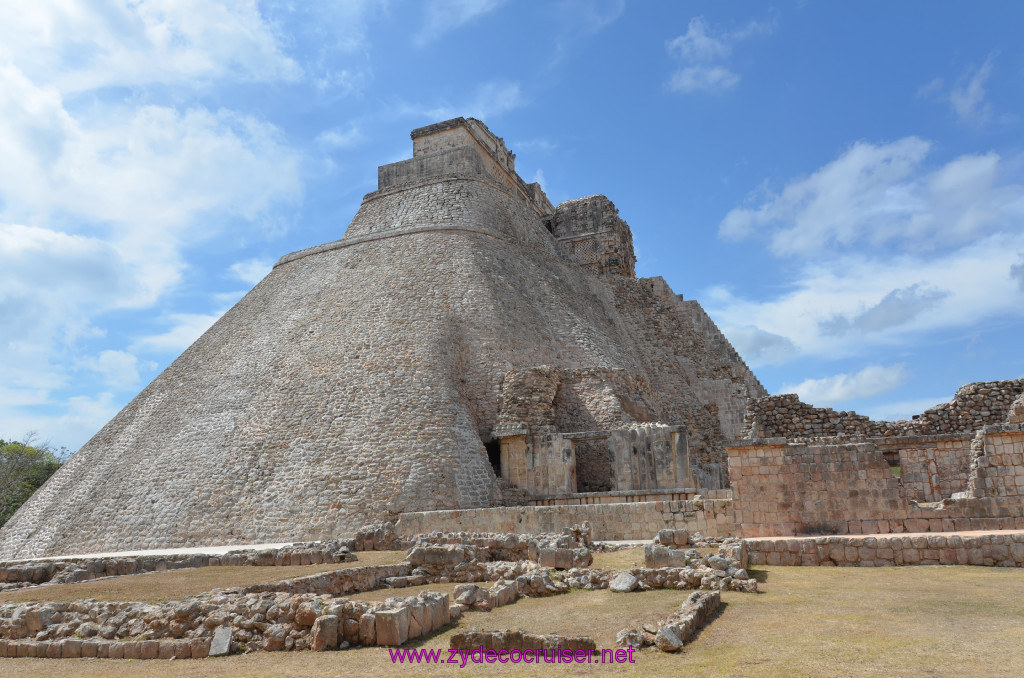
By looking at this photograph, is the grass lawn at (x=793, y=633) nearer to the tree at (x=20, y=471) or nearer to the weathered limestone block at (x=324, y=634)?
the weathered limestone block at (x=324, y=634)

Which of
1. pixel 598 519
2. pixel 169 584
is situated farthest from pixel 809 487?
pixel 169 584

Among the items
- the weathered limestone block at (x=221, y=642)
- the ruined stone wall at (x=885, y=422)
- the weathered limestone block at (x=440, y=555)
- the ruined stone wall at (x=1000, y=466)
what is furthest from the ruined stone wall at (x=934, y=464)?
the weathered limestone block at (x=221, y=642)

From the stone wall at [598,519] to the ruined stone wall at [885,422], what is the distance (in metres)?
4.79

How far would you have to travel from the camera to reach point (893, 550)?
8094mm

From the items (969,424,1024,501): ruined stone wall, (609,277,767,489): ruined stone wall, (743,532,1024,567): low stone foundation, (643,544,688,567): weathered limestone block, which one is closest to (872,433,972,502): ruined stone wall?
(969,424,1024,501): ruined stone wall

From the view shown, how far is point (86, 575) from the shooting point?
12258mm

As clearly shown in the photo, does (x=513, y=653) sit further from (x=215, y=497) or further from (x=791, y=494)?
(x=215, y=497)

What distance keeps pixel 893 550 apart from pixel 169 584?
29.6ft

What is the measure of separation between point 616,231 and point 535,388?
14.6m

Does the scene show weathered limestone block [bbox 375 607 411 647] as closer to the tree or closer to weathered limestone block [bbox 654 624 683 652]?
weathered limestone block [bbox 654 624 683 652]

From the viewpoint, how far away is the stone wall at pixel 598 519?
11.1 meters

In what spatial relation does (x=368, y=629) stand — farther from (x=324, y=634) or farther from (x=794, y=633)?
(x=794, y=633)

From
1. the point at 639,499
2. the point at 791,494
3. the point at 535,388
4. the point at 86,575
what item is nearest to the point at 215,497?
the point at 86,575

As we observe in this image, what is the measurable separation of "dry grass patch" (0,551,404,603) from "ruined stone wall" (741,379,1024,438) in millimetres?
9005
